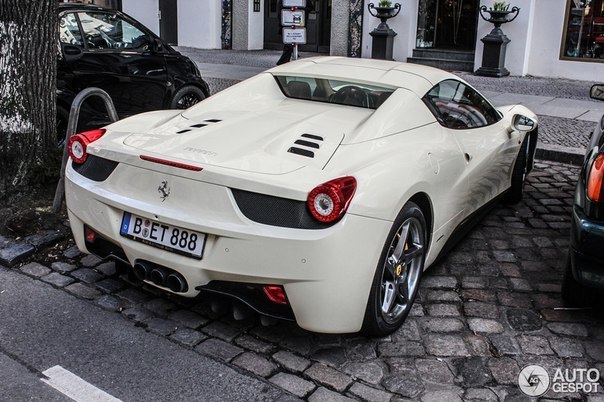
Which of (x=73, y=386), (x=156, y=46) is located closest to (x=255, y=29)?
(x=156, y=46)

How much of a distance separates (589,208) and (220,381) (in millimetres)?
2123

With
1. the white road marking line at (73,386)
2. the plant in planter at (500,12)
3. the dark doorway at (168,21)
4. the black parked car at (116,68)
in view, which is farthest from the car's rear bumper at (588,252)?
the dark doorway at (168,21)

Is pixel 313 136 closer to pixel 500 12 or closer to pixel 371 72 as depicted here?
pixel 371 72

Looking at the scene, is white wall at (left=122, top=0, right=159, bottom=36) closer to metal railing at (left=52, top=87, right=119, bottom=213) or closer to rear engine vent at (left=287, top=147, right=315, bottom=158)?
metal railing at (left=52, top=87, right=119, bottom=213)

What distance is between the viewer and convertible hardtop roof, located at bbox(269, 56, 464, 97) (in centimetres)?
437

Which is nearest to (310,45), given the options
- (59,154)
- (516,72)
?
(516,72)

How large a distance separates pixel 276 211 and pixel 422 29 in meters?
13.8

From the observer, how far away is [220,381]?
127 inches

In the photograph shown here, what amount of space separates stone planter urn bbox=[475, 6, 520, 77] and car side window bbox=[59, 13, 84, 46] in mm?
9152

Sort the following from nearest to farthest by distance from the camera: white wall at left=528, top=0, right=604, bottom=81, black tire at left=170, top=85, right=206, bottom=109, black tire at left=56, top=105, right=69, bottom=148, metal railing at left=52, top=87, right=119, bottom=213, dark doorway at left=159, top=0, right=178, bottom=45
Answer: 1. metal railing at left=52, top=87, right=119, bottom=213
2. black tire at left=56, top=105, right=69, bottom=148
3. black tire at left=170, top=85, right=206, bottom=109
4. white wall at left=528, top=0, right=604, bottom=81
5. dark doorway at left=159, top=0, right=178, bottom=45

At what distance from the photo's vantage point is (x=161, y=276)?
11.4 ft

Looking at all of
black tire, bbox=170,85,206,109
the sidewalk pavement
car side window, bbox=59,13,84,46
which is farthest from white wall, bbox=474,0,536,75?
car side window, bbox=59,13,84,46

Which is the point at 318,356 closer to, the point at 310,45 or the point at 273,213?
the point at 273,213

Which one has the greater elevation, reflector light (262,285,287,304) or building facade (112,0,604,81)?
building facade (112,0,604,81)
